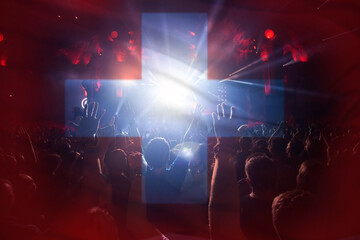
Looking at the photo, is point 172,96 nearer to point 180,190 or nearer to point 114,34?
point 114,34

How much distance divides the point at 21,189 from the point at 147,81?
27.8 feet

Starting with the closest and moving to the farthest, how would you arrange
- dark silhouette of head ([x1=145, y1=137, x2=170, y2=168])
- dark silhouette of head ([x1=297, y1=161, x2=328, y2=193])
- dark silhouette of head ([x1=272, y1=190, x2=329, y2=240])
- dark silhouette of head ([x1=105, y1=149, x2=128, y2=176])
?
dark silhouette of head ([x1=272, y1=190, x2=329, y2=240])
dark silhouette of head ([x1=297, y1=161, x2=328, y2=193])
dark silhouette of head ([x1=105, y1=149, x2=128, y2=176])
dark silhouette of head ([x1=145, y1=137, x2=170, y2=168])

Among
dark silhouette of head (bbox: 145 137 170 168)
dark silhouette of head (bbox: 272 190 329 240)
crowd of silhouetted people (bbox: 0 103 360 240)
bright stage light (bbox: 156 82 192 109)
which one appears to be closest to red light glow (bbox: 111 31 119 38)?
crowd of silhouetted people (bbox: 0 103 360 240)

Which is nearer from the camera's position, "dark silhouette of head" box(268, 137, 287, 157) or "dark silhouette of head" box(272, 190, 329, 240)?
"dark silhouette of head" box(272, 190, 329, 240)

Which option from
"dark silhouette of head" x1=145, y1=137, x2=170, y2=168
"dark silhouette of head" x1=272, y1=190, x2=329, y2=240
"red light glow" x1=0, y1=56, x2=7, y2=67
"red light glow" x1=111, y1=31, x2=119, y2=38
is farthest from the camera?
"red light glow" x1=0, y1=56, x2=7, y2=67

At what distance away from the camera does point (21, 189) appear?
5.55ft

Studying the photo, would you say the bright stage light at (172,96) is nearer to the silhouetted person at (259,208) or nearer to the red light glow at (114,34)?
the red light glow at (114,34)

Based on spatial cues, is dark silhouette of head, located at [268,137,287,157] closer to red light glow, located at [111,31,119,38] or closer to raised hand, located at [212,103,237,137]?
raised hand, located at [212,103,237,137]

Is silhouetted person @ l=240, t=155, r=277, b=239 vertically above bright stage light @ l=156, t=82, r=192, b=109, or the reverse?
bright stage light @ l=156, t=82, r=192, b=109

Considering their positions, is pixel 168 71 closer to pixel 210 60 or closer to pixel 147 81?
pixel 147 81

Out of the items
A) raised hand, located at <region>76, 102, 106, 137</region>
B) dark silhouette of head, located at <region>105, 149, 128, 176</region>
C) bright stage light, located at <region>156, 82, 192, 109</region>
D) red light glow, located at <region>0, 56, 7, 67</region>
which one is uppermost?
red light glow, located at <region>0, 56, 7, 67</region>

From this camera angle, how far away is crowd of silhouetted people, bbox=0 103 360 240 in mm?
1241

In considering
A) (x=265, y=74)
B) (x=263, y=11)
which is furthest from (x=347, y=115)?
(x=263, y=11)

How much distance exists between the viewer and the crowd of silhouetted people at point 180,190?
48.9 inches
